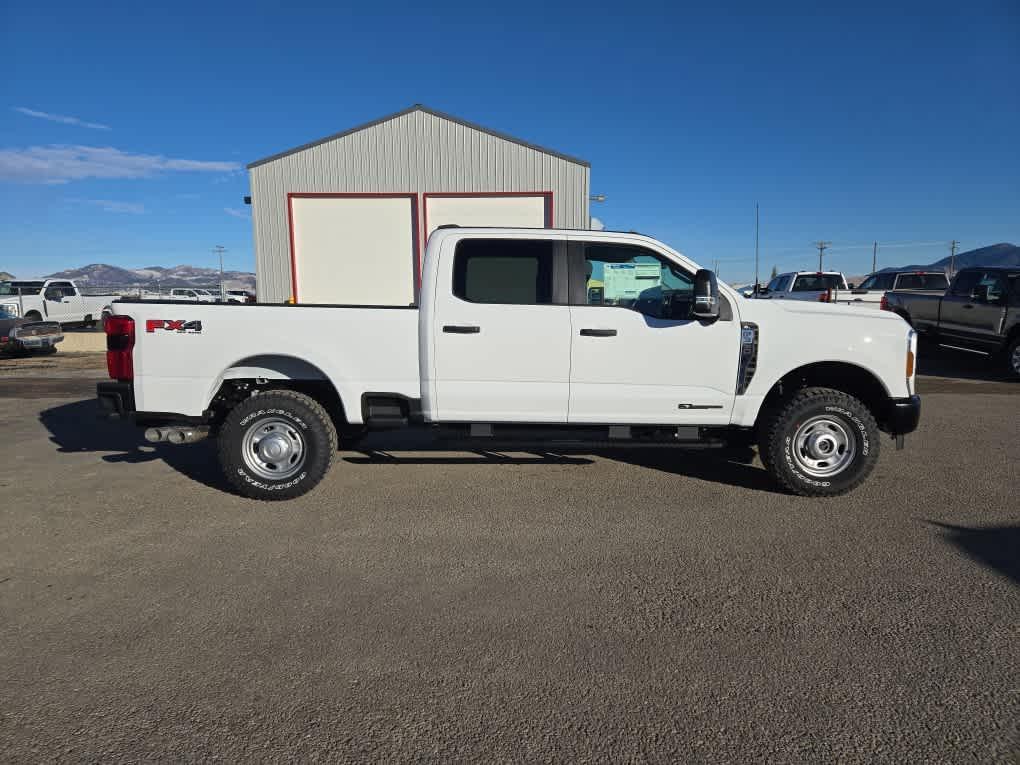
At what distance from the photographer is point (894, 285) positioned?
17203 millimetres

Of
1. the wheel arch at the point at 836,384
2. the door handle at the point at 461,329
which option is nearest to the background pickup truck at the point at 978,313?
the wheel arch at the point at 836,384

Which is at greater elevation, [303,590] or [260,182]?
[260,182]

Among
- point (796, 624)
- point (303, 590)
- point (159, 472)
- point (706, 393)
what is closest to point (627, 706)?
point (796, 624)

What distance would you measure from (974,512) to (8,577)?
637cm

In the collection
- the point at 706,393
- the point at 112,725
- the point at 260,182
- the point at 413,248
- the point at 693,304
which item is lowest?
the point at 112,725

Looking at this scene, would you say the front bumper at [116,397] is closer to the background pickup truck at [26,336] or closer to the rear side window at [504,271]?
the rear side window at [504,271]

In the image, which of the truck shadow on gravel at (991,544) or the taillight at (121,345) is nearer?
the truck shadow on gravel at (991,544)

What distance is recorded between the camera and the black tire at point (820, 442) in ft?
16.0

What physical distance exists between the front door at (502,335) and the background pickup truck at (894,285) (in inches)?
508

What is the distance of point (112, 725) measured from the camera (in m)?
2.38

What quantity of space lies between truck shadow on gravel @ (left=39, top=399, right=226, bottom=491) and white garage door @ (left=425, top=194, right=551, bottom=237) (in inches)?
423

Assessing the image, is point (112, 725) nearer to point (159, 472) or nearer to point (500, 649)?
point (500, 649)

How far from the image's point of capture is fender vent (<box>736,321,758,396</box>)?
4.92m

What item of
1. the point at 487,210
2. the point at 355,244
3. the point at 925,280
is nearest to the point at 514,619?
the point at 487,210
